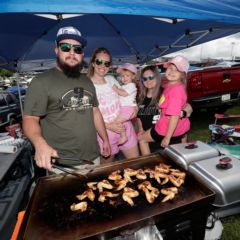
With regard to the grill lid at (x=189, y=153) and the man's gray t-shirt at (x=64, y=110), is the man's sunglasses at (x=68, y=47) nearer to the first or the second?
the man's gray t-shirt at (x=64, y=110)

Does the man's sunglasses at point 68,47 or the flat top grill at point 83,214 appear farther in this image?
the man's sunglasses at point 68,47

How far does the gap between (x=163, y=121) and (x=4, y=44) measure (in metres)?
3.57

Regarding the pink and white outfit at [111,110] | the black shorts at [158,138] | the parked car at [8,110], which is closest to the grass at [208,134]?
the black shorts at [158,138]

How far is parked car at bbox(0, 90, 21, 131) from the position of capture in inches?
320

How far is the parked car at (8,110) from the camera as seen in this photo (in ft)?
26.7

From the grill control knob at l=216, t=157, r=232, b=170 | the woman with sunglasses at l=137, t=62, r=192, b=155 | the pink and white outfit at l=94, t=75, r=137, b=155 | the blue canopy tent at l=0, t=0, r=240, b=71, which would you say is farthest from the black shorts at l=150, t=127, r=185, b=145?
the blue canopy tent at l=0, t=0, r=240, b=71

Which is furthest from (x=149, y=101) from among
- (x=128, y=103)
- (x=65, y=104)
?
(x=65, y=104)

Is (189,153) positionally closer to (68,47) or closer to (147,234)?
(147,234)

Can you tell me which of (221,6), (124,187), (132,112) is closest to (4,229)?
(124,187)

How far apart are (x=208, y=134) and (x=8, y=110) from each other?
7.26m

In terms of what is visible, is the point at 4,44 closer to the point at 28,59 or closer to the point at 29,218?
the point at 28,59

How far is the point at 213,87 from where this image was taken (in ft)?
22.1

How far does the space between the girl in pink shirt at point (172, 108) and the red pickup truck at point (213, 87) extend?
3911 millimetres

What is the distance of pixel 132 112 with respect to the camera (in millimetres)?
3086
